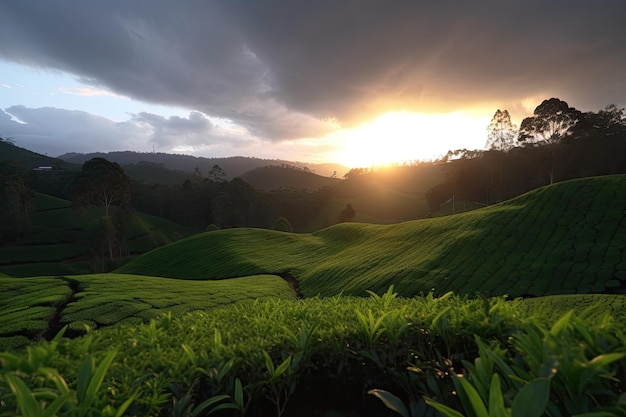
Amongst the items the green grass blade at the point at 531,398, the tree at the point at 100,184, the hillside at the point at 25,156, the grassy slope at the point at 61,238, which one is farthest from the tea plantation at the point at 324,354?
the hillside at the point at 25,156

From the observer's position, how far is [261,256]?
31.8 meters

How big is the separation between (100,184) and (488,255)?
68407 millimetres

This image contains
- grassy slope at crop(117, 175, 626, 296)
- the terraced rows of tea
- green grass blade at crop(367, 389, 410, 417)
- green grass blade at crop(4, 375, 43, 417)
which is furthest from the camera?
grassy slope at crop(117, 175, 626, 296)

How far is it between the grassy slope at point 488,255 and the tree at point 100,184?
41776mm

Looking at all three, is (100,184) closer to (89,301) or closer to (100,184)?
(100,184)

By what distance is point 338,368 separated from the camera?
3844 mm

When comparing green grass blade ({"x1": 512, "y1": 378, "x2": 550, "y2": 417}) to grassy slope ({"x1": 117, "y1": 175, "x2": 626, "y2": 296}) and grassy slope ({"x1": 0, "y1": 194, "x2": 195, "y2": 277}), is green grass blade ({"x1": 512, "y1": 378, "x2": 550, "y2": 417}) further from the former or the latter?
grassy slope ({"x1": 0, "y1": 194, "x2": 195, "y2": 277})

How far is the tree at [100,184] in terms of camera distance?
62625mm

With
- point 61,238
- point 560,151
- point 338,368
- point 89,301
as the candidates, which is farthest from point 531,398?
point 61,238

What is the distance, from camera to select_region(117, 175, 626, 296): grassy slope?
14.6 meters

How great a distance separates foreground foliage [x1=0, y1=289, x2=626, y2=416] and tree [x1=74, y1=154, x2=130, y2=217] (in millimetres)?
68175

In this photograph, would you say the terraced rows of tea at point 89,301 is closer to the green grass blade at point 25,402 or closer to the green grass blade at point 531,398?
the green grass blade at point 25,402

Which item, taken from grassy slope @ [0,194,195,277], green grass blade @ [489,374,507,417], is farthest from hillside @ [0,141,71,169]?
green grass blade @ [489,374,507,417]

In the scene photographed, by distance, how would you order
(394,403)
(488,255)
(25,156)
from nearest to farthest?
(394,403)
(488,255)
(25,156)
